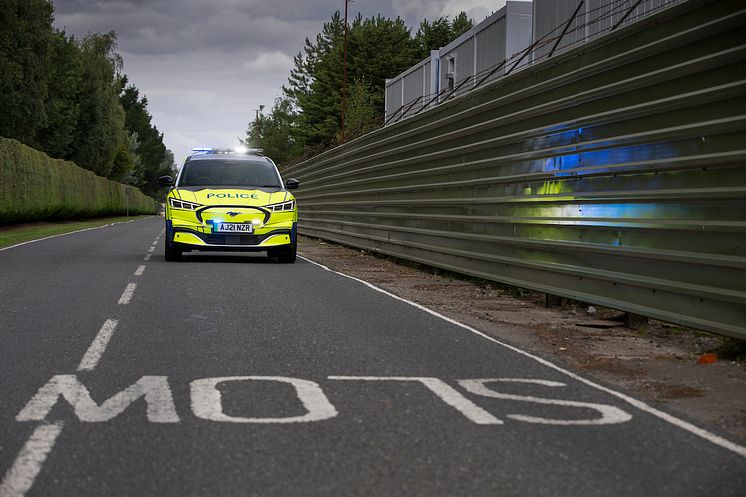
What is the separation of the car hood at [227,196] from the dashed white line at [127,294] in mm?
3817

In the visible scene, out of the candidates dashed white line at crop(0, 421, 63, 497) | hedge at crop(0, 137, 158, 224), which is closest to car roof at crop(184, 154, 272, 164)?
dashed white line at crop(0, 421, 63, 497)

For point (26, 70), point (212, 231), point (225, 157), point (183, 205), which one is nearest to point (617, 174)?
point (212, 231)

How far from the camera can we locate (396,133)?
56.2 ft

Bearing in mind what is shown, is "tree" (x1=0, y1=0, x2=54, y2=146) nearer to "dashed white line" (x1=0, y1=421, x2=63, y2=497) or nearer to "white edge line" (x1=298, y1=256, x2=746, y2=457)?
"white edge line" (x1=298, y1=256, x2=746, y2=457)

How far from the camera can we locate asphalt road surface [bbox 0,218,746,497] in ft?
11.5

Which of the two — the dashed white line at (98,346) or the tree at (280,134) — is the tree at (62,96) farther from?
the dashed white line at (98,346)

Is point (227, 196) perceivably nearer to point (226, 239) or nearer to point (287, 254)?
point (226, 239)

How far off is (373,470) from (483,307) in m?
6.24

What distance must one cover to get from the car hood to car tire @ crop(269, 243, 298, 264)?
0.90 m

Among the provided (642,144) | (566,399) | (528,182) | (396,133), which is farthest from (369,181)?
(566,399)

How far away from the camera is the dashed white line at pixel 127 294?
30.5ft

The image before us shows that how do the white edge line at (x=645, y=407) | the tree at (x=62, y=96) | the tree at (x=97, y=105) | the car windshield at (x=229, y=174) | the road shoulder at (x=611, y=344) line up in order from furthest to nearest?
the tree at (x=97, y=105) < the tree at (x=62, y=96) < the car windshield at (x=229, y=174) < the road shoulder at (x=611, y=344) < the white edge line at (x=645, y=407)

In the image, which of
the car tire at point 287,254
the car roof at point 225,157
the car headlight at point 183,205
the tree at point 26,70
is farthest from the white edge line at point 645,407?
the tree at point 26,70

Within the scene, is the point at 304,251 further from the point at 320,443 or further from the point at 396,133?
the point at 320,443
